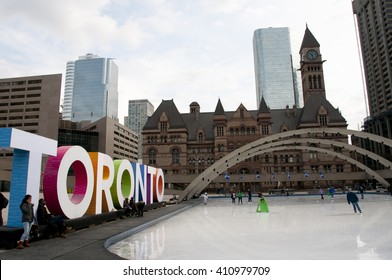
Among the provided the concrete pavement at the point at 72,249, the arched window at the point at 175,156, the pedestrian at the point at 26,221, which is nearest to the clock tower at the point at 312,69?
the arched window at the point at 175,156

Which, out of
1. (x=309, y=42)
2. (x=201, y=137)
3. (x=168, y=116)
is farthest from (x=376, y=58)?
(x=168, y=116)

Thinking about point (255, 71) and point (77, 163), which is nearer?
point (77, 163)

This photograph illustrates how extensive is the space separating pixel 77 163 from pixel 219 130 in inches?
1957

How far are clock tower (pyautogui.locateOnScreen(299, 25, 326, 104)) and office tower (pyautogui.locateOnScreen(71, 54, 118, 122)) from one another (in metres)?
131

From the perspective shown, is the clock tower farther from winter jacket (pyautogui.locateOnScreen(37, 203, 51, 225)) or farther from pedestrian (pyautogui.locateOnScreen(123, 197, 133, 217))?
winter jacket (pyautogui.locateOnScreen(37, 203, 51, 225))

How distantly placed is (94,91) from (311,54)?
146m

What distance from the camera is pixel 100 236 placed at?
9.40 metres

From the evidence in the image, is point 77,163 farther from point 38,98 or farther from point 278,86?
point 278,86

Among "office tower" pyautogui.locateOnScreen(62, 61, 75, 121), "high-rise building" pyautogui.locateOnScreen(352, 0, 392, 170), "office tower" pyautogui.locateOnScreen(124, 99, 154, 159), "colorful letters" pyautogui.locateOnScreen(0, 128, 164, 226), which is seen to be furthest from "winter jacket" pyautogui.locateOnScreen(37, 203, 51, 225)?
"office tower" pyautogui.locateOnScreen(62, 61, 75, 121)

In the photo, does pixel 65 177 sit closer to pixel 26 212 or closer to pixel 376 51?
pixel 26 212

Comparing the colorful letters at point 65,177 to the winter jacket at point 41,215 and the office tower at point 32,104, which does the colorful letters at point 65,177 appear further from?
the office tower at point 32,104

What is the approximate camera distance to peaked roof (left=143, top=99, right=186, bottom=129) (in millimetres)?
62466

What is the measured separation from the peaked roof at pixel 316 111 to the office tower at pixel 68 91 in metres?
156

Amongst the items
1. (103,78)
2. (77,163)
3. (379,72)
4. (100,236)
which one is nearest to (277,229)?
(100,236)
